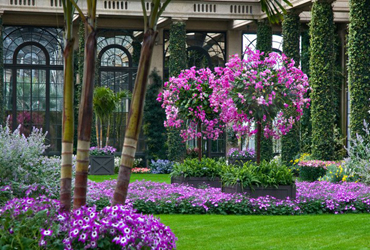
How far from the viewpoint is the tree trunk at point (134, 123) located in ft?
14.5

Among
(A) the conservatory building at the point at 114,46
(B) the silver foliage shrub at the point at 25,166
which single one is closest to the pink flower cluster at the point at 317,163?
(A) the conservatory building at the point at 114,46

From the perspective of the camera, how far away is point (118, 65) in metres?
22.5

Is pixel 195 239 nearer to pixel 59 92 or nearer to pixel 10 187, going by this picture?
pixel 10 187

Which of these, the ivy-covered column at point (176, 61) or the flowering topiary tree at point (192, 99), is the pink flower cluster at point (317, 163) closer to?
the flowering topiary tree at point (192, 99)

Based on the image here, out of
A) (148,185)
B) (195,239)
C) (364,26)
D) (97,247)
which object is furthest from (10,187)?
(364,26)

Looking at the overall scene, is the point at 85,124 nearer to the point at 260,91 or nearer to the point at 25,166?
the point at 25,166

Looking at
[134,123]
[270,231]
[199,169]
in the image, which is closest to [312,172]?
[199,169]

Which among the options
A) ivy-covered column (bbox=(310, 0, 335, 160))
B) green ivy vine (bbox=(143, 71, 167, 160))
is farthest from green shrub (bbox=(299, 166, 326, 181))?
green ivy vine (bbox=(143, 71, 167, 160))

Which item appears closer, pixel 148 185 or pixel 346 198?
pixel 346 198

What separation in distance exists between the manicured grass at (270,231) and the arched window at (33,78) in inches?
547

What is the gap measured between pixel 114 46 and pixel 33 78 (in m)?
3.26

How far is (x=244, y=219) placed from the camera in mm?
8555

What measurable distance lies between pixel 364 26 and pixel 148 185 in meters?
6.83

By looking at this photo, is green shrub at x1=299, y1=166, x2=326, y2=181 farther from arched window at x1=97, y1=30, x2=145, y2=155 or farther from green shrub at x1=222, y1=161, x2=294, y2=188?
arched window at x1=97, y1=30, x2=145, y2=155
